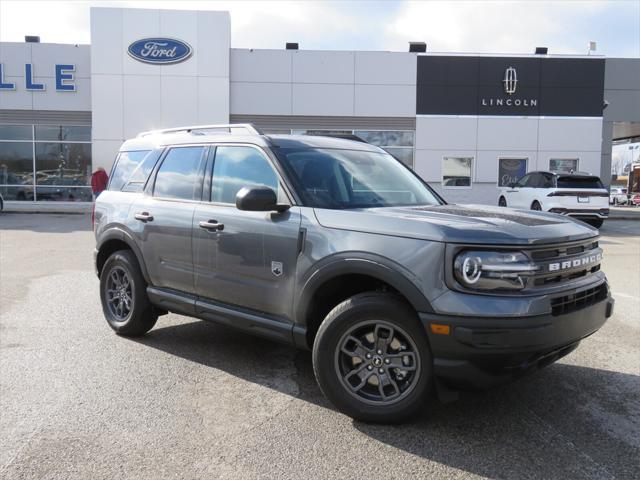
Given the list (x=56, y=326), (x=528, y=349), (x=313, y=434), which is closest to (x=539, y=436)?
(x=528, y=349)

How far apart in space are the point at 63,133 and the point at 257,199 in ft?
76.7

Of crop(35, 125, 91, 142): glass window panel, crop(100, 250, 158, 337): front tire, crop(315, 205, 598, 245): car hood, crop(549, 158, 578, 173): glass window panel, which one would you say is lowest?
crop(100, 250, 158, 337): front tire

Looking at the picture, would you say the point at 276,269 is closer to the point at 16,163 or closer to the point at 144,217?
the point at 144,217

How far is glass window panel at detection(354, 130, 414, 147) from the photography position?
24.2 meters

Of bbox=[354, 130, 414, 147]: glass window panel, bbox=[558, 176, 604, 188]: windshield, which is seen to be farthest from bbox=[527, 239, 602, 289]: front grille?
bbox=[354, 130, 414, 147]: glass window panel

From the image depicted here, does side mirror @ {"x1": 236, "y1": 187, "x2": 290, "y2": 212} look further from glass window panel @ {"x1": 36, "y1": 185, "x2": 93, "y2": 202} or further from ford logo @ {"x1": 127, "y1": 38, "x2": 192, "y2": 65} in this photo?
glass window panel @ {"x1": 36, "y1": 185, "x2": 93, "y2": 202}

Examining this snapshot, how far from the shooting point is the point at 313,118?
2392 cm

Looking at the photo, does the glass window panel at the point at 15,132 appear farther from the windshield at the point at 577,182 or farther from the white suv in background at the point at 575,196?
the windshield at the point at 577,182

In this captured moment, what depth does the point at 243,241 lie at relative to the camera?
425 cm

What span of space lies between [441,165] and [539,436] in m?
21.5

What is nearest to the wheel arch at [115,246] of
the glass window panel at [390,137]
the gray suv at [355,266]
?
the gray suv at [355,266]

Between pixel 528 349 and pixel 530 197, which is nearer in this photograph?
pixel 528 349

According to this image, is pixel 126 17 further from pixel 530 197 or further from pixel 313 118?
pixel 530 197

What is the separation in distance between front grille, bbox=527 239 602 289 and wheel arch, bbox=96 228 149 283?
3402 millimetres
